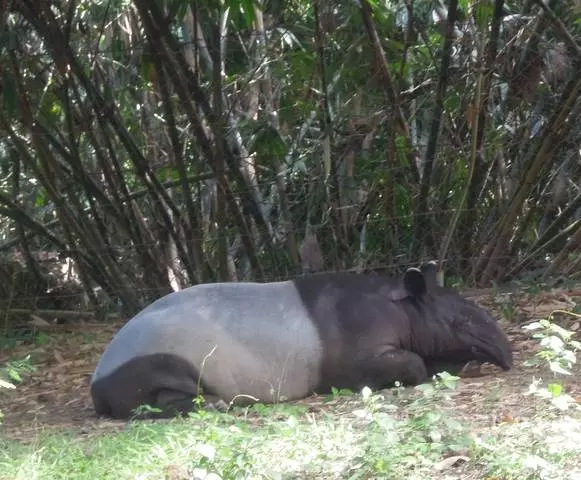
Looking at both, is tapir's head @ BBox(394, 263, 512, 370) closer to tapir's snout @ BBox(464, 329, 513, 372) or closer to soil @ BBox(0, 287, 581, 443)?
tapir's snout @ BBox(464, 329, 513, 372)

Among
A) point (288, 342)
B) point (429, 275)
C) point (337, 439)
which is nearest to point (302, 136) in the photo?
point (429, 275)

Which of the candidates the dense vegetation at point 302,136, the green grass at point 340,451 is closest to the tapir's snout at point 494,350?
the green grass at point 340,451

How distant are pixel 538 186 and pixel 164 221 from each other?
2.90 meters

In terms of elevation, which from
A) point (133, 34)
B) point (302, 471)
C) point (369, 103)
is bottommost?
point (302, 471)

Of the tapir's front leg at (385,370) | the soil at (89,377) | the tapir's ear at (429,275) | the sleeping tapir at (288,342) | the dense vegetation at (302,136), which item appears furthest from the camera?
the dense vegetation at (302,136)

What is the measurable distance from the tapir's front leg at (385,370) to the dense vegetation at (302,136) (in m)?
1.84

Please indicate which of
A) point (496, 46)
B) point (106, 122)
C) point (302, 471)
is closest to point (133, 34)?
point (106, 122)

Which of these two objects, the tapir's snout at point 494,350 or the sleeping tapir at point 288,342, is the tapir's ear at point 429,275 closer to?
the sleeping tapir at point 288,342

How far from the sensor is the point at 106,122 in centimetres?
870

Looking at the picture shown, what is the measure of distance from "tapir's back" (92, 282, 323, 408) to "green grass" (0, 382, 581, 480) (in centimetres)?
92

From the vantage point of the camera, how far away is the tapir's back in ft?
19.0

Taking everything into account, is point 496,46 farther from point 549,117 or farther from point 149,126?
point 149,126

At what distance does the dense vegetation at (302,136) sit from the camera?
7965mm

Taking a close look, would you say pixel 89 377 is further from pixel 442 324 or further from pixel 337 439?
pixel 337 439
